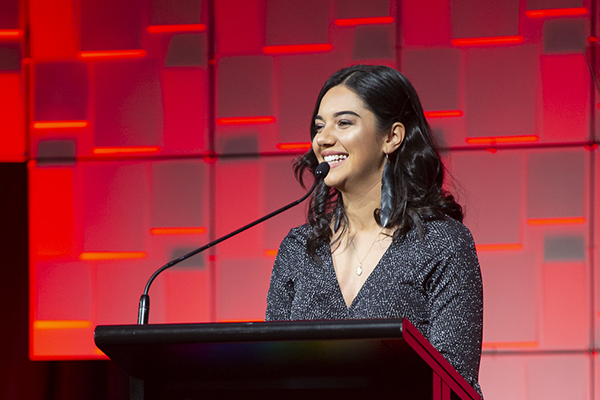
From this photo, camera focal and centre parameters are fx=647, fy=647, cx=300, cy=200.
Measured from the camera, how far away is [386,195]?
1489mm

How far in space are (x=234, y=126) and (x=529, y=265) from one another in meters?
1.29

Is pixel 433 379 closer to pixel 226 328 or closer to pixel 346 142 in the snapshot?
pixel 226 328

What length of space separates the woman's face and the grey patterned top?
17 centimetres

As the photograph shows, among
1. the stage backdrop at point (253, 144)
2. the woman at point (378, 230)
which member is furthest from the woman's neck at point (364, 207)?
the stage backdrop at point (253, 144)

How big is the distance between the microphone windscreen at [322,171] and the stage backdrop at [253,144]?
1234mm

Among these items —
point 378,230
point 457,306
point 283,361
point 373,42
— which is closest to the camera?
point 283,361

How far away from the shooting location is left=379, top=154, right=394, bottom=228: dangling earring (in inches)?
58.1

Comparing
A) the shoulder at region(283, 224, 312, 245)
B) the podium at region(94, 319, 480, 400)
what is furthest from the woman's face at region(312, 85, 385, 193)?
the podium at region(94, 319, 480, 400)

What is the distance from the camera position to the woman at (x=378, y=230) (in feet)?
4.34

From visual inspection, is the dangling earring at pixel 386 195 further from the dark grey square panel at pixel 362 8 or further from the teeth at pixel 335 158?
the dark grey square panel at pixel 362 8

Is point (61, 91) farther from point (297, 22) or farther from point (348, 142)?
point (348, 142)

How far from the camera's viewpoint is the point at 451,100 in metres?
2.56

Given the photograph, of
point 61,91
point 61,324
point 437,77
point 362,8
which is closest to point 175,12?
point 61,91

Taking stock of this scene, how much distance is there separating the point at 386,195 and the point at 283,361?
735mm
